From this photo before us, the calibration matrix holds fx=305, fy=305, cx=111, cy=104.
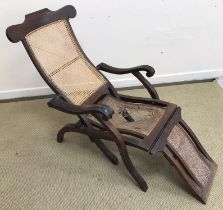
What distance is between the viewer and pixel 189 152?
1.93 m

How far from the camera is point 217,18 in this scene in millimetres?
2725

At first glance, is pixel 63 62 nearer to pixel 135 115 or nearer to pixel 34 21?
pixel 34 21

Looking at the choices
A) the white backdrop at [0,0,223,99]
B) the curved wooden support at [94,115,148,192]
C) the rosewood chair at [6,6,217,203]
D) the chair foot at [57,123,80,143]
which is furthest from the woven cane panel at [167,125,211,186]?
the white backdrop at [0,0,223,99]

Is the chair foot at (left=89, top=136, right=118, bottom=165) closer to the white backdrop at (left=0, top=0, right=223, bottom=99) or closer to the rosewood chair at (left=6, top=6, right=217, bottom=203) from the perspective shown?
the rosewood chair at (left=6, top=6, right=217, bottom=203)

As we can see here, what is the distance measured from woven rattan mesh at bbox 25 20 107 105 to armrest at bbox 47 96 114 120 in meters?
0.18

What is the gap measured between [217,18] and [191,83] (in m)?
0.65

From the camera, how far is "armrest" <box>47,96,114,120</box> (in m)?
1.70

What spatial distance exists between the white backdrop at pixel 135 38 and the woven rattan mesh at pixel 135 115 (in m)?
0.68

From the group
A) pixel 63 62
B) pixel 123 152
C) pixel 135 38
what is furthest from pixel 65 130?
pixel 135 38

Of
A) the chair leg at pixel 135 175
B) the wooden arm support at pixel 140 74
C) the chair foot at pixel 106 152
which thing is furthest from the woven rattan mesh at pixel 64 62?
the chair leg at pixel 135 175

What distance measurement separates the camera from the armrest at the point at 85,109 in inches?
66.9

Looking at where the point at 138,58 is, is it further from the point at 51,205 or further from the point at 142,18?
the point at 51,205

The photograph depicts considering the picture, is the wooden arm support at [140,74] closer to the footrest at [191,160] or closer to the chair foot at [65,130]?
the footrest at [191,160]

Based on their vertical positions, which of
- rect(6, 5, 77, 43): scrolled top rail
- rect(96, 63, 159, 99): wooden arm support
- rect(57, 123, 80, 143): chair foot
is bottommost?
rect(57, 123, 80, 143): chair foot
